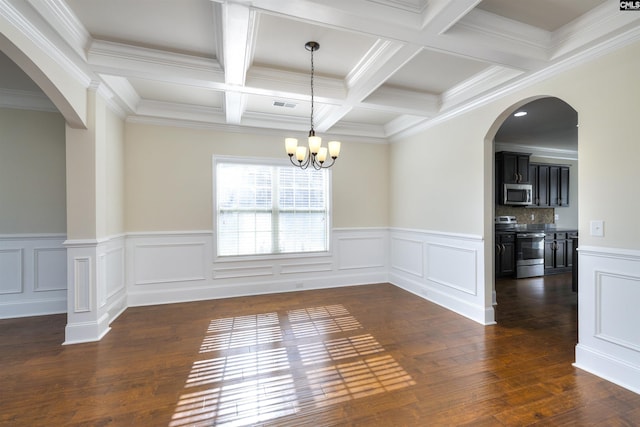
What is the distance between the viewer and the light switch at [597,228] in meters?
2.42

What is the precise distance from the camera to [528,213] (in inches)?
267

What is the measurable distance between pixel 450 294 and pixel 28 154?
19.3 feet

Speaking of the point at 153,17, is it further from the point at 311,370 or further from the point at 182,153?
the point at 311,370

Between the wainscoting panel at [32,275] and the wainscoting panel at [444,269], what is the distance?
199 inches

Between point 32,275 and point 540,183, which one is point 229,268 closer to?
point 32,275

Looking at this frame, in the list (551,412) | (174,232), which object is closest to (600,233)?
(551,412)

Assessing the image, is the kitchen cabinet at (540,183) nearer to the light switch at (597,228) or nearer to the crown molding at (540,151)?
the crown molding at (540,151)

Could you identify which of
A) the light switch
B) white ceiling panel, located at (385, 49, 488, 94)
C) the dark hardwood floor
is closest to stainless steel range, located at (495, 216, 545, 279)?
the dark hardwood floor

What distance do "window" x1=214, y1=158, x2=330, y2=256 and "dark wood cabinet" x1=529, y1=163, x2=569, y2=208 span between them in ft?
15.7

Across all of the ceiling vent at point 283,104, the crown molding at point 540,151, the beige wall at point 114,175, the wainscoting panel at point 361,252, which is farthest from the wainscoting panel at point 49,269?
the crown molding at point 540,151

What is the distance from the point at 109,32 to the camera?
2.53 metres

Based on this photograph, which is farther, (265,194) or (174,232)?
(265,194)

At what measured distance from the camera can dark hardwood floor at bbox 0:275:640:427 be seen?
1989mm

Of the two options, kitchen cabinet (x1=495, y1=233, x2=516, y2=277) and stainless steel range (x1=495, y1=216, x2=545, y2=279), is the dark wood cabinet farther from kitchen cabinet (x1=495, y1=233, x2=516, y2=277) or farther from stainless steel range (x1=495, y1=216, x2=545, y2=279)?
kitchen cabinet (x1=495, y1=233, x2=516, y2=277)
